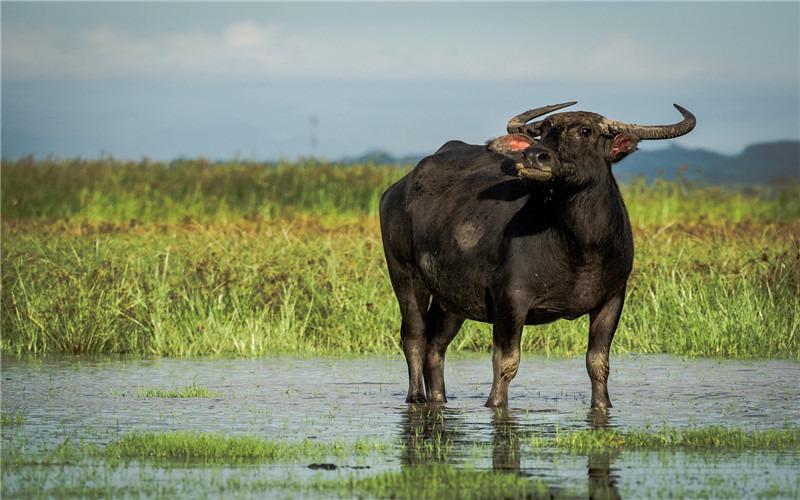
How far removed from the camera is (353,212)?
28.7 m

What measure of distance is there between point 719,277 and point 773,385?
401 cm

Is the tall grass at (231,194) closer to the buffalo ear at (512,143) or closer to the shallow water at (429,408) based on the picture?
the shallow water at (429,408)

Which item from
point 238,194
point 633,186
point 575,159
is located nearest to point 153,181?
point 238,194

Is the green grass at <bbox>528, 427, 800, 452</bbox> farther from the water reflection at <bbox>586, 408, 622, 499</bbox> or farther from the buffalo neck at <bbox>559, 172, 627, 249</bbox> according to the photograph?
the buffalo neck at <bbox>559, 172, 627, 249</bbox>

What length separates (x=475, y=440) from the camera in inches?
345

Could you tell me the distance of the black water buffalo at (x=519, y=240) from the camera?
965 centimetres

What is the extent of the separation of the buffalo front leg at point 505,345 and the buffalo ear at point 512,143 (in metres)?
1.12

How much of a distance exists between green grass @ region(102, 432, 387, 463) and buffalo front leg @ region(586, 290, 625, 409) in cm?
232

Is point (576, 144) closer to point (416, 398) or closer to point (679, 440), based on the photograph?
point (679, 440)

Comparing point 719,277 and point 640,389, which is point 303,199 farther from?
point 640,389

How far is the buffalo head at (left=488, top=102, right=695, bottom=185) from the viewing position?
30.6 feet

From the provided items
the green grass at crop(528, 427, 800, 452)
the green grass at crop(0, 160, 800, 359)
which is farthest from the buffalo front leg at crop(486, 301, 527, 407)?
the green grass at crop(0, 160, 800, 359)

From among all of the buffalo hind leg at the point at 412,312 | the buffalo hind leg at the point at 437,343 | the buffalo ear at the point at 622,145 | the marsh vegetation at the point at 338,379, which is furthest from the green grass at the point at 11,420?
the buffalo ear at the point at 622,145

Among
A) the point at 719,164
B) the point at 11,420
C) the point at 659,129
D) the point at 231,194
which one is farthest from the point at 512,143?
the point at 719,164
